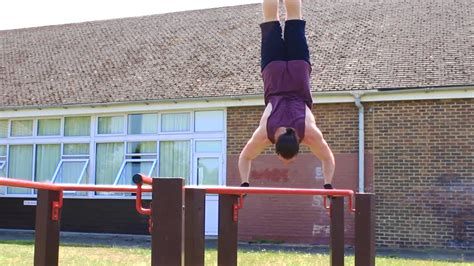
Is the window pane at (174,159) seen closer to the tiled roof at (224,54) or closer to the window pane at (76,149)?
the tiled roof at (224,54)

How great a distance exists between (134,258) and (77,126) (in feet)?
21.6

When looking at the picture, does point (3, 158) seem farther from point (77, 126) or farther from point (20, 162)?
point (77, 126)

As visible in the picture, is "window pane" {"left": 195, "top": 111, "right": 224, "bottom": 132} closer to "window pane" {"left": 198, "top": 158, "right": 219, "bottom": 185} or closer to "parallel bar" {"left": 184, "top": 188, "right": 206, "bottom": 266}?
"window pane" {"left": 198, "top": 158, "right": 219, "bottom": 185}

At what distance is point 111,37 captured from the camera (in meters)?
20.9

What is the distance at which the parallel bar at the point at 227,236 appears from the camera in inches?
222

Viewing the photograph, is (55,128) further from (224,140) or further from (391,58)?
(391,58)

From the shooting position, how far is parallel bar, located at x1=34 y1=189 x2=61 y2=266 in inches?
189

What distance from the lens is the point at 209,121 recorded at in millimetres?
15914

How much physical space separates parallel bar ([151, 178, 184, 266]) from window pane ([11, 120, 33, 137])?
1436 centimetres

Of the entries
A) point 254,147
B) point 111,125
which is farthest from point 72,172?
point 254,147

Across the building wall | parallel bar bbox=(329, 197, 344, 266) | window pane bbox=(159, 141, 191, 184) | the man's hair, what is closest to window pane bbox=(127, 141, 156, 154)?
window pane bbox=(159, 141, 191, 184)

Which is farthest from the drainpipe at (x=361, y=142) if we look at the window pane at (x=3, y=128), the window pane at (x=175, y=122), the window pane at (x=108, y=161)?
the window pane at (x=3, y=128)

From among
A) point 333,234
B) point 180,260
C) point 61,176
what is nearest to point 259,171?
point 61,176

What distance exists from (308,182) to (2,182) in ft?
36.8
